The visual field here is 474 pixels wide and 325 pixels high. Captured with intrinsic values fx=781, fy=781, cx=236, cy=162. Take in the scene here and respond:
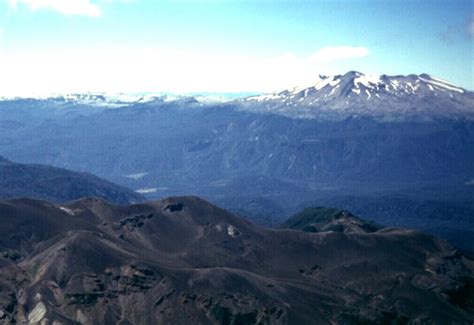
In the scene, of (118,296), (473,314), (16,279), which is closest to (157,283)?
(118,296)

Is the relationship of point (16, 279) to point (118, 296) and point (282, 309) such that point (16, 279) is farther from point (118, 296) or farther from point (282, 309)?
point (282, 309)

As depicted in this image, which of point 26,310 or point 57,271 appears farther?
point 57,271

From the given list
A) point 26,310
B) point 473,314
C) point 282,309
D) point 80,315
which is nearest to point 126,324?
point 80,315

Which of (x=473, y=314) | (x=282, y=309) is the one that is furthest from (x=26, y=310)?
(x=473, y=314)

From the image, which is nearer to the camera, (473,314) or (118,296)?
(118,296)

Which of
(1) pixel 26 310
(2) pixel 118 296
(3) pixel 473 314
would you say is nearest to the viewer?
(1) pixel 26 310

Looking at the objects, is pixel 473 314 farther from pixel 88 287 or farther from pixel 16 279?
pixel 16 279

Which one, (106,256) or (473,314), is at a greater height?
(106,256)

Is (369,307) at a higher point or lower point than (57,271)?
lower

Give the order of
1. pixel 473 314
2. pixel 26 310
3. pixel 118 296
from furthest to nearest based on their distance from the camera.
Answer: pixel 473 314 → pixel 118 296 → pixel 26 310
